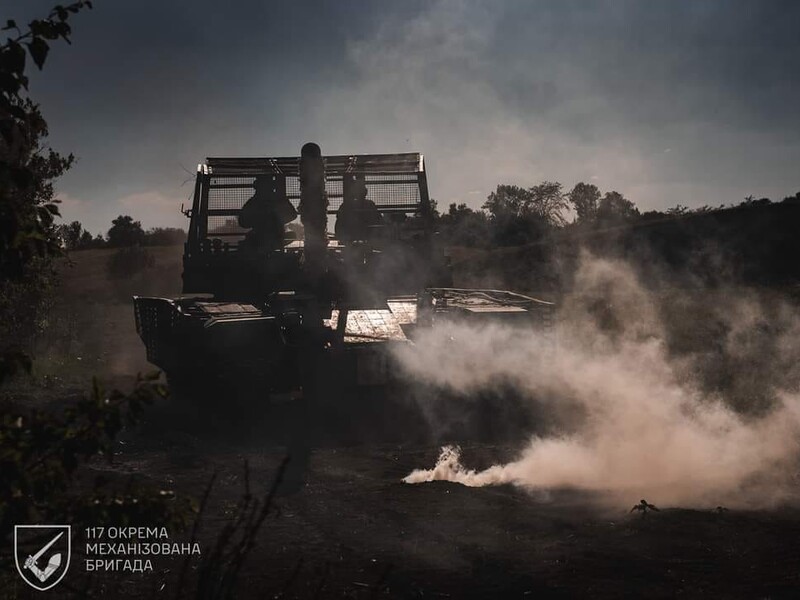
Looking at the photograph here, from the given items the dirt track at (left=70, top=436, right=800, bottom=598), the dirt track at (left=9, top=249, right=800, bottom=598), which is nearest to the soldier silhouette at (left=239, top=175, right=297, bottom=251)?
the dirt track at (left=9, top=249, right=800, bottom=598)

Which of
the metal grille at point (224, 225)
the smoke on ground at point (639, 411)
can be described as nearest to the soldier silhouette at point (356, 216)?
the metal grille at point (224, 225)

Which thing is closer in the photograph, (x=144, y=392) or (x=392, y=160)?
(x=144, y=392)

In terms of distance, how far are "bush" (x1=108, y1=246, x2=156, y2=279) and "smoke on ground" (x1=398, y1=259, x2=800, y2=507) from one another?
3133 cm

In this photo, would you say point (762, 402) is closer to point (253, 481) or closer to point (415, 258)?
point (415, 258)

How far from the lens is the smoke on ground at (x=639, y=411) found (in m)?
7.45

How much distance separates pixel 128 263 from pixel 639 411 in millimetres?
36850

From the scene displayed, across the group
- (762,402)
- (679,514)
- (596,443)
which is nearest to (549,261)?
(762,402)

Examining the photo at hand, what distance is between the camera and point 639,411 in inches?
393

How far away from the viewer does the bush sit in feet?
138

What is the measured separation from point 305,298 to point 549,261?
26162mm

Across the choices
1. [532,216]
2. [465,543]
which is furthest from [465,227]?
[465,543]

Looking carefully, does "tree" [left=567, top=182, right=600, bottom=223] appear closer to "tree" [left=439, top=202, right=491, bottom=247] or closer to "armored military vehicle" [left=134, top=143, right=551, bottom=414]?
"tree" [left=439, top=202, right=491, bottom=247]

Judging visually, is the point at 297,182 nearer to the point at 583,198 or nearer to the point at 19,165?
the point at 19,165

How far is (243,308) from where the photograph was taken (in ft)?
34.6
